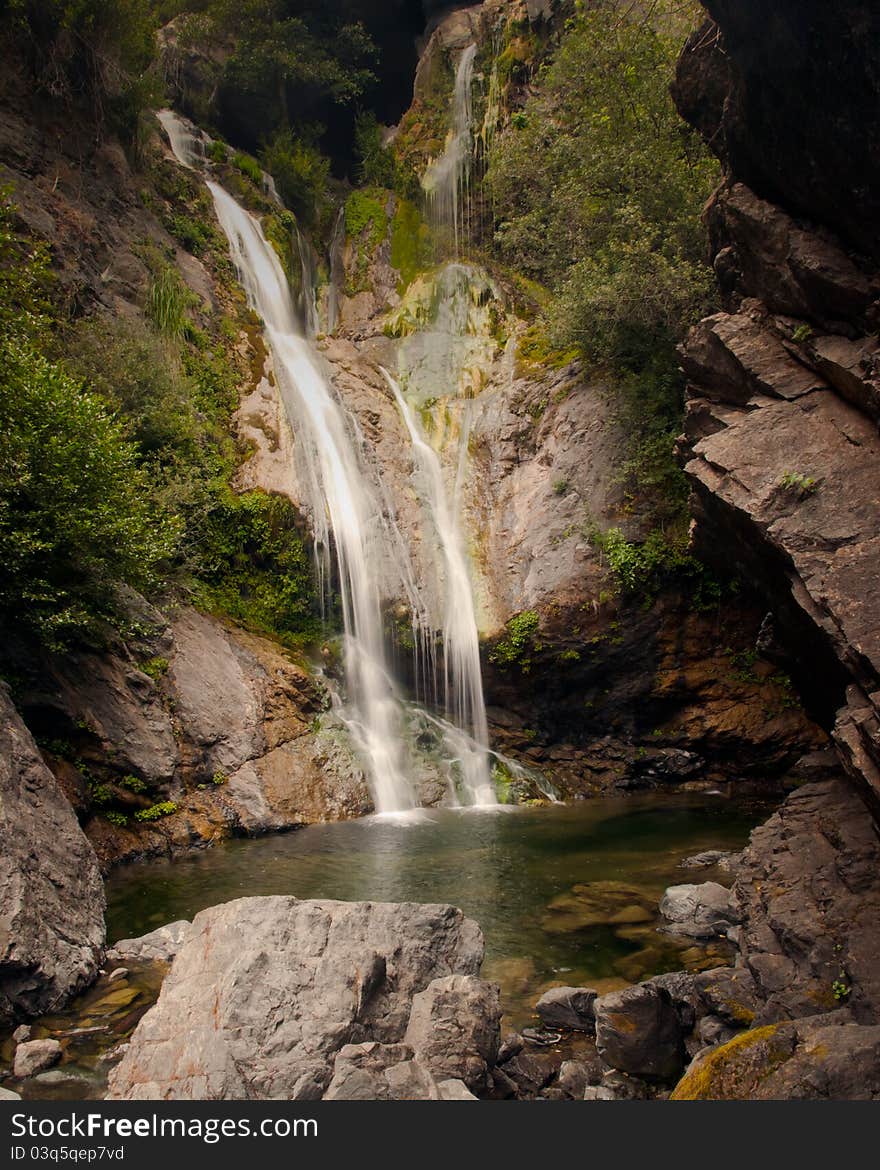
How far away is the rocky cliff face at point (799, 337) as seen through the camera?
6.50m

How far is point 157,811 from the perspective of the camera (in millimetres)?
12648

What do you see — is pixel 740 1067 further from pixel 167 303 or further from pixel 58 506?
pixel 167 303

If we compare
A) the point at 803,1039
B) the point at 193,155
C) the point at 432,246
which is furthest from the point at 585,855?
the point at 193,155

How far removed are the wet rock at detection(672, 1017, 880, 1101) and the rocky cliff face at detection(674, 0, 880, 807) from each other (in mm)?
2268

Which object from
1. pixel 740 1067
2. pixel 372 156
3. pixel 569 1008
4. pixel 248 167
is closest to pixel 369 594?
pixel 569 1008

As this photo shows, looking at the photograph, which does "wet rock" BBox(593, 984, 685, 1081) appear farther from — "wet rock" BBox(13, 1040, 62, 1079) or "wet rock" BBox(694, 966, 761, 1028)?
"wet rock" BBox(13, 1040, 62, 1079)

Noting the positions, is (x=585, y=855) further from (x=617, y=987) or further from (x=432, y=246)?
(x=432, y=246)

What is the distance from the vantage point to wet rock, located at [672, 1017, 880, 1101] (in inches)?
152

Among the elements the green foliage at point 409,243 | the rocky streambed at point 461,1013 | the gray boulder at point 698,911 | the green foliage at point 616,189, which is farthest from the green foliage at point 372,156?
the rocky streambed at point 461,1013

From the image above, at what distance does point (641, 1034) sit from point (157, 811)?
9.47 m


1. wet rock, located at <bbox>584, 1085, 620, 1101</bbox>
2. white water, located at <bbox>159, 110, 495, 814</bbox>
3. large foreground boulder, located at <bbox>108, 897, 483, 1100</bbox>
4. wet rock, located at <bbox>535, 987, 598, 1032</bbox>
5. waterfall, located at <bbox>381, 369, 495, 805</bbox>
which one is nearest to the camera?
large foreground boulder, located at <bbox>108, 897, 483, 1100</bbox>

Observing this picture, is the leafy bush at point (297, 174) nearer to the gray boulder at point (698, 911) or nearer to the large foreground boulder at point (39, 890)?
the large foreground boulder at point (39, 890)

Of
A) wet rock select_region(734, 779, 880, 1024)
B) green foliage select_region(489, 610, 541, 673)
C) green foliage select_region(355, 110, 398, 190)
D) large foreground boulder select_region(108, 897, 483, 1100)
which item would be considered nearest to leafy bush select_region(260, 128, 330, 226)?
green foliage select_region(355, 110, 398, 190)

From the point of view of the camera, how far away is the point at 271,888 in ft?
32.7
